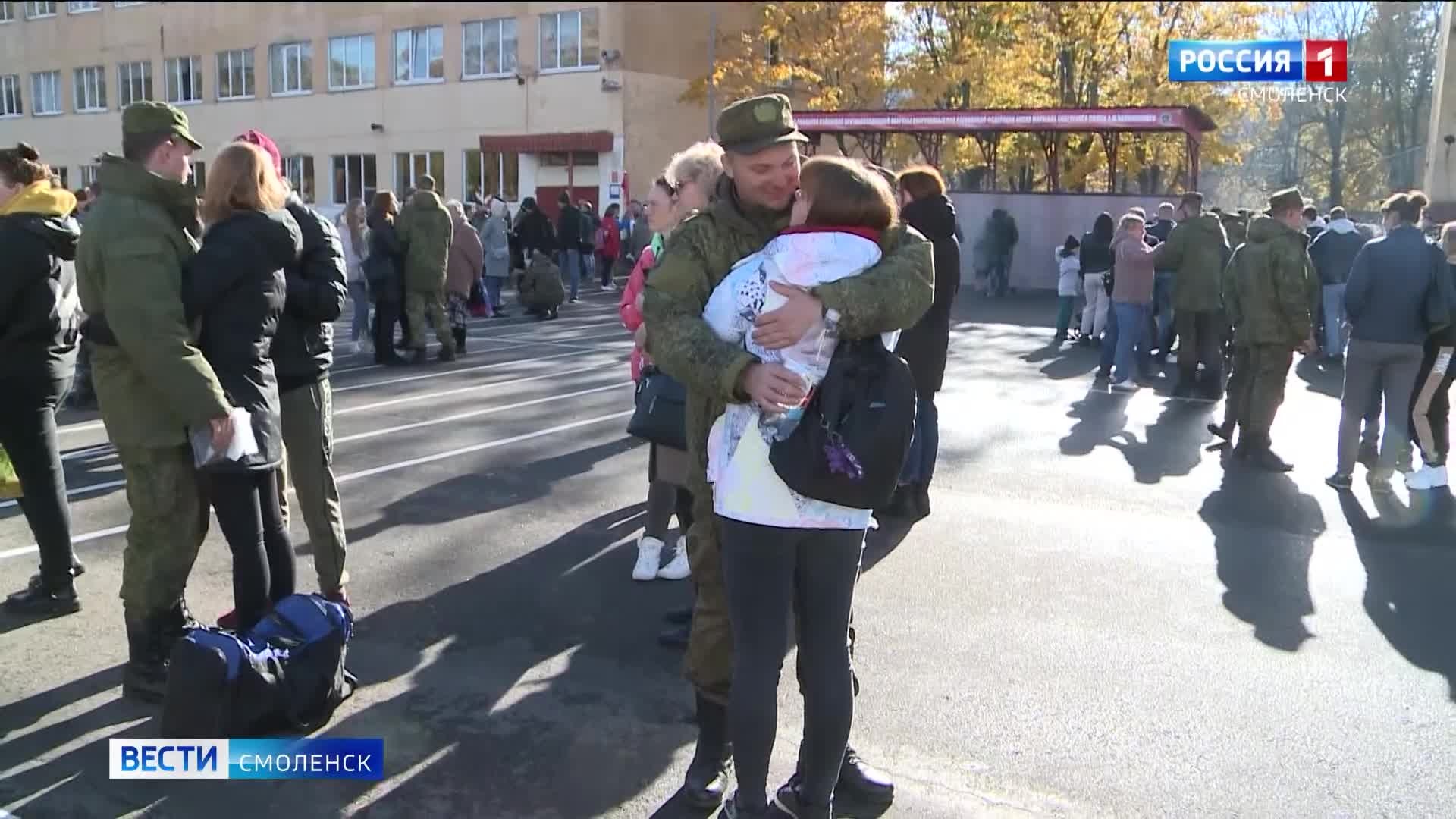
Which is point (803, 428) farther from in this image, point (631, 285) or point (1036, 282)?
point (1036, 282)

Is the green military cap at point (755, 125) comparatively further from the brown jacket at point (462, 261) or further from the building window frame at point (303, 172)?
the building window frame at point (303, 172)

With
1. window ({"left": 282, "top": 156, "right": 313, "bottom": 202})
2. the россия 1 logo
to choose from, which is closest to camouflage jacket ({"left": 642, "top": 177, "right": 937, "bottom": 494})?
the россия 1 logo

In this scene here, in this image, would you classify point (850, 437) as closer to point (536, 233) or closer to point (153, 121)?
point (153, 121)

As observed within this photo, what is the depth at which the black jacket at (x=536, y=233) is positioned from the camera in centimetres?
1983

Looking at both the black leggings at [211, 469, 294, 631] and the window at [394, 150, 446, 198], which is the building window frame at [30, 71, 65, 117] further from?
the black leggings at [211, 469, 294, 631]

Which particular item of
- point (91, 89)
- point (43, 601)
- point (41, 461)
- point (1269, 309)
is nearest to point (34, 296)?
point (41, 461)

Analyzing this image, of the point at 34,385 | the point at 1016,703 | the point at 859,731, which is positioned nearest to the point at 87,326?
the point at 34,385

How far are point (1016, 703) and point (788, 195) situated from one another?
2079 mm

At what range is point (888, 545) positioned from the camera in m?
6.03

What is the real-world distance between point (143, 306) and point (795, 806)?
241 cm

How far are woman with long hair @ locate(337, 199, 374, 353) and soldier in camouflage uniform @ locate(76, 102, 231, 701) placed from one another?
8.57 m

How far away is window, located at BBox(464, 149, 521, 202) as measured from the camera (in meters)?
34.2

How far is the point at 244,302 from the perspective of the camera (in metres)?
3.73

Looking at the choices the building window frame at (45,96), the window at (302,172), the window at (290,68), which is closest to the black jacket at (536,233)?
the window at (302,172)
